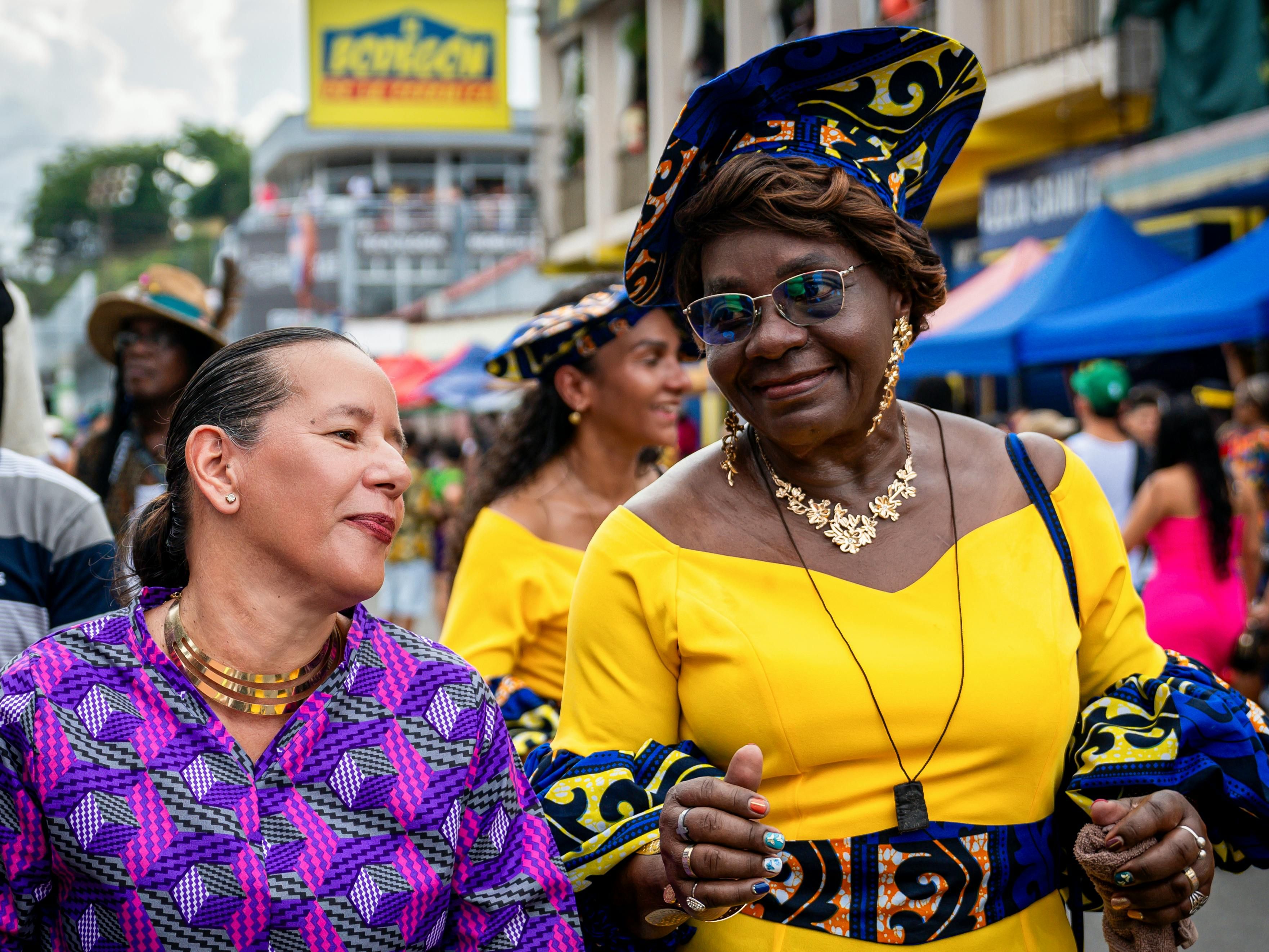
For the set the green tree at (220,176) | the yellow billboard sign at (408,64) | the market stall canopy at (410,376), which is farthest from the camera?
the green tree at (220,176)

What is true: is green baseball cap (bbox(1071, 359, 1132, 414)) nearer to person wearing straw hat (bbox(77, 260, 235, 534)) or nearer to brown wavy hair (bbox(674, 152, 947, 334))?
person wearing straw hat (bbox(77, 260, 235, 534))

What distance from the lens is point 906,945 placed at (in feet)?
6.48

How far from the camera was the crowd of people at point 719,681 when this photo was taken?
5.61 feet

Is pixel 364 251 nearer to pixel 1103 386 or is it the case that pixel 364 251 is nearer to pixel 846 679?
pixel 1103 386

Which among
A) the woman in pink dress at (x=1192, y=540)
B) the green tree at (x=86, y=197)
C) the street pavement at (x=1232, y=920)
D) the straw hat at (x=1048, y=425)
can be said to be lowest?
the street pavement at (x=1232, y=920)

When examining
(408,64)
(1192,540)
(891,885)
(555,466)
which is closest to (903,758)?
(891,885)

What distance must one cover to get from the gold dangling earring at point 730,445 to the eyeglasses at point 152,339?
11.3 feet

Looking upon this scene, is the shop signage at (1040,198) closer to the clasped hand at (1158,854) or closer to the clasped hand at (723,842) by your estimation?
the clasped hand at (1158,854)

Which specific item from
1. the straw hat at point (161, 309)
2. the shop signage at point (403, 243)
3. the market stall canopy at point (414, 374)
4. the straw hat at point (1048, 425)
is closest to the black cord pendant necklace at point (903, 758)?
the straw hat at point (161, 309)

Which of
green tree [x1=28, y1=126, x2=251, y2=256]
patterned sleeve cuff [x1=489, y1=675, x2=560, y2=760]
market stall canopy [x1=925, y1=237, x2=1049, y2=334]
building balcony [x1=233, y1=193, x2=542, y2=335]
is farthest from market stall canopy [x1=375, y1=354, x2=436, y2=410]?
green tree [x1=28, y1=126, x2=251, y2=256]

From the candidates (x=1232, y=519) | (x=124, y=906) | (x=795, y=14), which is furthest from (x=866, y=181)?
(x=795, y=14)

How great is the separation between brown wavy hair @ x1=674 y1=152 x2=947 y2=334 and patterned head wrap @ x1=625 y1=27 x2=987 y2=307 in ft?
0.11

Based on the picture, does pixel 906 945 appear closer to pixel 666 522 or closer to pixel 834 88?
pixel 666 522

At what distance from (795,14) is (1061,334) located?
8966 millimetres
